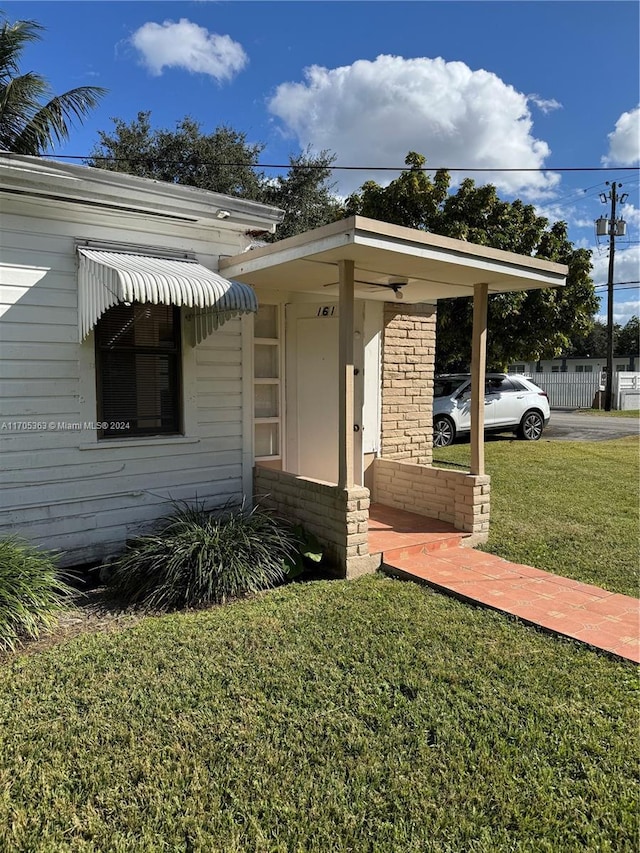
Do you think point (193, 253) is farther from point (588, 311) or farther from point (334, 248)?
point (588, 311)

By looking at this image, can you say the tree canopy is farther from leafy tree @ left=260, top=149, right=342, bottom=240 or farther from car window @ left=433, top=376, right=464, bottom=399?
car window @ left=433, top=376, right=464, bottom=399

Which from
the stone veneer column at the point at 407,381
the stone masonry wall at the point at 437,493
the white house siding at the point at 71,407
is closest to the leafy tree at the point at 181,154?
the stone veneer column at the point at 407,381

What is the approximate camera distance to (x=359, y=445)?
664 centimetres

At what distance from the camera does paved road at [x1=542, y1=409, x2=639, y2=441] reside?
16953 millimetres

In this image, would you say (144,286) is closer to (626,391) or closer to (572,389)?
(572,389)

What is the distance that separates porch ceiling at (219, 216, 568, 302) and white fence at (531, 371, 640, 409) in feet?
87.2

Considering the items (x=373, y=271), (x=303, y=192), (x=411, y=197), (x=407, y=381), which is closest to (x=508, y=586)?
(x=373, y=271)

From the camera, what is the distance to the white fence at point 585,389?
2977 cm

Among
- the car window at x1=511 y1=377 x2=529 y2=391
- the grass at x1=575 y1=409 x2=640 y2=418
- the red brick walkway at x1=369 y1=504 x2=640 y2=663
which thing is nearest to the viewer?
the red brick walkway at x1=369 y1=504 x2=640 y2=663

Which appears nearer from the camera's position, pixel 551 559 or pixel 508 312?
pixel 551 559

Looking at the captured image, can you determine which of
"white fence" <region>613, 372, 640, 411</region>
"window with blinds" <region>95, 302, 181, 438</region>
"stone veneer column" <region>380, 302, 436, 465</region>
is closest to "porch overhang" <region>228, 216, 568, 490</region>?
"stone veneer column" <region>380, 302, 436, 465</region>

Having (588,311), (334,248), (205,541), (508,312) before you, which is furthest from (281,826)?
(588,311)

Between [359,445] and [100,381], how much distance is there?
2.99 meters

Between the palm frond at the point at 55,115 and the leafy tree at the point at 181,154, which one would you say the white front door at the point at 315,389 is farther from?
the leafy tree at the point at 181,154
